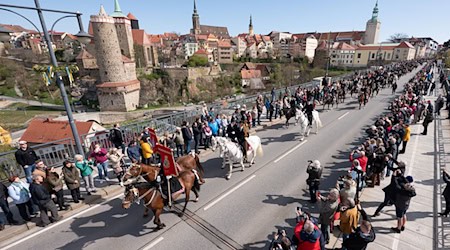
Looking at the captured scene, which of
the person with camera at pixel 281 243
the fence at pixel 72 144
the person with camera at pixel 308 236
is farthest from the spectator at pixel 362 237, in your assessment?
the fence at pixel 72 144

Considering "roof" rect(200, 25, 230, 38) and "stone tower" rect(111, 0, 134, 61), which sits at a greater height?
"roof" rect(200, 25, 230, 38)

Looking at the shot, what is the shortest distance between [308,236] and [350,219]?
128 cm

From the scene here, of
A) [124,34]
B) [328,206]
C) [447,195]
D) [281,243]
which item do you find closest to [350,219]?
[328,206]

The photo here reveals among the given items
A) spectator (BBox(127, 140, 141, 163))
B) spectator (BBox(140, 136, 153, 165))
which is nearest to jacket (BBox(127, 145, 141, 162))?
spectator (BBox(127, 140, 141, 163))

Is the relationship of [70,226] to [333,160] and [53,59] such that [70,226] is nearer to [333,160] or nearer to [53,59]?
[53,59]

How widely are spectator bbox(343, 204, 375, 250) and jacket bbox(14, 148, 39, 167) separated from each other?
931 centimetres

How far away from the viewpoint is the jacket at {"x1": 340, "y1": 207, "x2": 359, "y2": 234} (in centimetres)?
484

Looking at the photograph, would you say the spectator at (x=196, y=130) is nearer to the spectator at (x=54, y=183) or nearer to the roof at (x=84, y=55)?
the spectator at (x=54, y=183)

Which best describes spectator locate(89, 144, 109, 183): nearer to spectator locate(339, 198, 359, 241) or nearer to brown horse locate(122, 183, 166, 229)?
brown horse locate(122, 183, 166, 229)

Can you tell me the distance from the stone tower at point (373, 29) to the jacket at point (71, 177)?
5260 inches

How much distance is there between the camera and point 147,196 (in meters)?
5.81

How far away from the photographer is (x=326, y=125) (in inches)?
597

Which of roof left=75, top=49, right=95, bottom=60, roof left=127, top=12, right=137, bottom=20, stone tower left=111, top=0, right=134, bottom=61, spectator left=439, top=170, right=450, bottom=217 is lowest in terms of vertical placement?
spectator left=439, top=170, right=450, bottom=217

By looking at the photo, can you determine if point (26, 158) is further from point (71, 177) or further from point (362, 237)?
point (362, 237)
